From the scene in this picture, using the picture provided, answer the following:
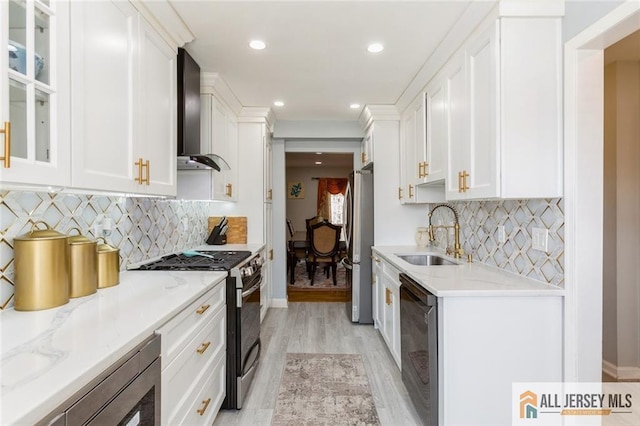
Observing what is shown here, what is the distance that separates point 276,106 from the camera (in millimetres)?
3711

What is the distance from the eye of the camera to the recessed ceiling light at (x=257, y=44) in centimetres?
225

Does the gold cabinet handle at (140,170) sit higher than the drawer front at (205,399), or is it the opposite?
the gold cabinet handle at (140,170)

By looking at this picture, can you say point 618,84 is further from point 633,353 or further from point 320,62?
point 320,62

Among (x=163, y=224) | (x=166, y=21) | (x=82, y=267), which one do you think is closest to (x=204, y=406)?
(x=82, y=267)

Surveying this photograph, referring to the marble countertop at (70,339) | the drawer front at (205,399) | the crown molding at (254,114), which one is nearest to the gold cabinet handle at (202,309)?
the marble countertop at (70,339)

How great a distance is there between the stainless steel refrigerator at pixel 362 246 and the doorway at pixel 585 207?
2.22 m

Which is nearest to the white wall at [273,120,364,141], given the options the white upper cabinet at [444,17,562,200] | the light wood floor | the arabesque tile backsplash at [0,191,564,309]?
the arabesque tile backsplash at [0,191,564,309]

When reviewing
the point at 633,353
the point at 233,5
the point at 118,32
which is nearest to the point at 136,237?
the point at 118,32

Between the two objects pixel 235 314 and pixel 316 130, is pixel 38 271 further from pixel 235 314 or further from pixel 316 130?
pixel 316 130

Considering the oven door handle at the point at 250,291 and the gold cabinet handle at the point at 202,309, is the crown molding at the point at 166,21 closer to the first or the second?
the gold cabinet handle at the point at 202,309

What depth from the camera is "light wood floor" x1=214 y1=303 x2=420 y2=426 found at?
2127 millimetres

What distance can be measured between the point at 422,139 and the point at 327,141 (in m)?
1.88

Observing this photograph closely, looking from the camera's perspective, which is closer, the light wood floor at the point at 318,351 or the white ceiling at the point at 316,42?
the white ceiling at the point at 316,42

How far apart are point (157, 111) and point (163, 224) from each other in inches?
39.3
